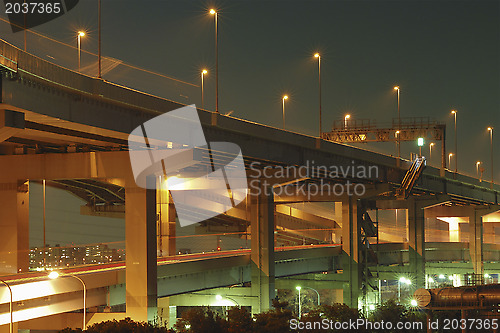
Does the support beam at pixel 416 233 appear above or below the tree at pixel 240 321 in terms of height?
above

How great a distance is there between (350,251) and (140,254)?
3727 centimetres

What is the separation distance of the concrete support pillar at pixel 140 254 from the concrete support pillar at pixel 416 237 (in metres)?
53.1

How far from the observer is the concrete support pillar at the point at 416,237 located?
86.0 metres

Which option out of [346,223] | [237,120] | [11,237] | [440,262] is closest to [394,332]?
[237,120]

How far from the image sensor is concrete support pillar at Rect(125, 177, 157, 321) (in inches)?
1470

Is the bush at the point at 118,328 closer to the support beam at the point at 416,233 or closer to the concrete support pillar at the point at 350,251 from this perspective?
the concrete support pillar at the point at 350,251

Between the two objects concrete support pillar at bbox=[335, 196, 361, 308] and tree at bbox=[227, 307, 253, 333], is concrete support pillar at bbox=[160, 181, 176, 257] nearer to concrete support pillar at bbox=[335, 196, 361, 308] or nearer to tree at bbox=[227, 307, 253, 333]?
concrete support pillar at bbox=[335, 196, 361, 308]

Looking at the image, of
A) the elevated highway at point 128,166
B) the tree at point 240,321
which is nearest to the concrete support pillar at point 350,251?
the elevated highway at point 128,166

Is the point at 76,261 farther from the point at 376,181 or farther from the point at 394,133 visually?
the point at 394,133

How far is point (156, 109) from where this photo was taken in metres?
33.8

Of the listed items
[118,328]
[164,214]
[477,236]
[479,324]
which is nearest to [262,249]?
[479,324]

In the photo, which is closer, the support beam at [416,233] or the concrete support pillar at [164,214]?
the concrete support pillar at [164,214]

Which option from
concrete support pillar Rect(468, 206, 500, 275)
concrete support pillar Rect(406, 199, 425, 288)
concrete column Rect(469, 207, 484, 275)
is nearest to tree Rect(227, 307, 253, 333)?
concrete support pillar Rect(406, 199, 425, 288)

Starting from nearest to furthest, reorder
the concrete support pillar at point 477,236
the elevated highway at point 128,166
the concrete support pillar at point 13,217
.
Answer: the elevated highway at point 128,166 → the concrete support pillar at point 13,217 → the concrete support pillar at point 477,236
